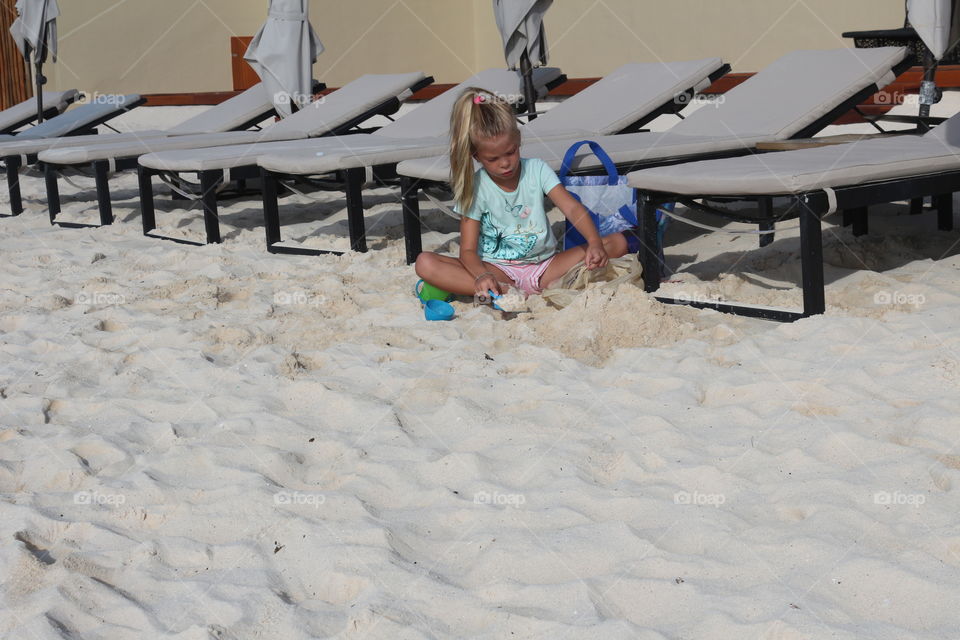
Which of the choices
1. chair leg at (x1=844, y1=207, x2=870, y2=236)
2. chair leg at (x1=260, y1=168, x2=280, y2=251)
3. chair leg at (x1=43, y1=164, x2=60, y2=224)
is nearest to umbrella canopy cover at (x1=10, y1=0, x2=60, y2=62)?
chair leg at (x1=43, y1=164, x2=60, y2=224)

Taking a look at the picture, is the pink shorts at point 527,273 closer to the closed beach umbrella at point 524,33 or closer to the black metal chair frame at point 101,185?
the closed beach umbrella at point 524,33

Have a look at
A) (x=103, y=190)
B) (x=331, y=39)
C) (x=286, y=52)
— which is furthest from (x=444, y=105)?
(x=331, y=39)

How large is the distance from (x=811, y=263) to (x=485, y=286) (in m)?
1.11

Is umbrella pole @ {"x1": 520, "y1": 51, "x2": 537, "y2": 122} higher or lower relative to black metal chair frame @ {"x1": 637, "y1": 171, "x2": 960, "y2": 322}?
higher

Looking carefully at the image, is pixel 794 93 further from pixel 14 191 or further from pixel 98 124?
pixel 98 124

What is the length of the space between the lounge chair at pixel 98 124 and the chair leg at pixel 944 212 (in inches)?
195

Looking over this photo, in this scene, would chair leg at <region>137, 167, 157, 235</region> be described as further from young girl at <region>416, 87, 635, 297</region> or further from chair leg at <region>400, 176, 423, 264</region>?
young girl at <region>416, 87, 635, 297</region>

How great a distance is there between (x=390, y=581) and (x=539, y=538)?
1.06 feet

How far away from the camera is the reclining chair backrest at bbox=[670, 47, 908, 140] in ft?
16.5

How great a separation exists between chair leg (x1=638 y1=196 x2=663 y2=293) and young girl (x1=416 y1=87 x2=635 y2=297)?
15 centimetres

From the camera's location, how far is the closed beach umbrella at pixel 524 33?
6348 millimetres

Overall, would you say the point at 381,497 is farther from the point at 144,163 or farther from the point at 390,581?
the point at 144,163

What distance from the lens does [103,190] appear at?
6.25m

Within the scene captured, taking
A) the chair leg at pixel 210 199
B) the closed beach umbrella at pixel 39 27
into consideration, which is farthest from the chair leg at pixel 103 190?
the closed beach umbrella at pixel 39 27
